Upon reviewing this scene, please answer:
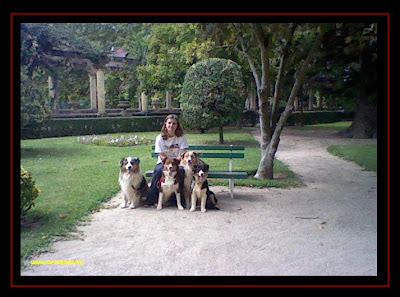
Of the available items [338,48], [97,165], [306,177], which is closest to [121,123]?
[97,165]

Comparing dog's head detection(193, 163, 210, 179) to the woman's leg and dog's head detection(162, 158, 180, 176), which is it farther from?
the woman's leg

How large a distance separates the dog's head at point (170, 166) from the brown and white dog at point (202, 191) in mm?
289

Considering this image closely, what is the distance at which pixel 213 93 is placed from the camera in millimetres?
13945

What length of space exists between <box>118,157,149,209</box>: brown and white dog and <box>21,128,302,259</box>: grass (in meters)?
0.52

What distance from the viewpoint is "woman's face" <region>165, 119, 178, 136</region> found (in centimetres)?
625

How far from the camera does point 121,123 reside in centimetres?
1881

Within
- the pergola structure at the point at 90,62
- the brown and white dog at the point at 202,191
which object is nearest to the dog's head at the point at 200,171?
the brown and white dog at the point at 202,191

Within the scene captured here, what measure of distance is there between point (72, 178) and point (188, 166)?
3.39m

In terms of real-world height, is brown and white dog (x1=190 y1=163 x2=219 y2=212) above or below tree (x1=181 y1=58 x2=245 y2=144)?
below

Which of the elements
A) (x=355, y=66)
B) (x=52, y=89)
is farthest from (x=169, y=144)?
(x=52, y=89)

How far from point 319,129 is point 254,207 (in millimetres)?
12805

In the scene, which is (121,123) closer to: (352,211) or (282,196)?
(282,196)

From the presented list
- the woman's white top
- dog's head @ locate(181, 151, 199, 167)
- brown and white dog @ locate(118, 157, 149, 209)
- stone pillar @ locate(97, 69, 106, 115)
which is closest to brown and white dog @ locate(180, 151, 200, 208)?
dog's head @ locate(181, 151, 199, 167)

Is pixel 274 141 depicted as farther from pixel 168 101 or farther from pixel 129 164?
pixel 168 101
